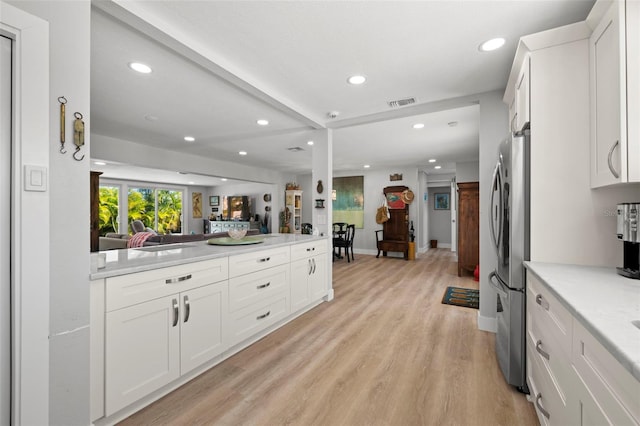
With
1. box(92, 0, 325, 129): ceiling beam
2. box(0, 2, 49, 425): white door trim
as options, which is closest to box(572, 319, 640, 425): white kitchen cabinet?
box(0, 2, 49, 425): white door trim

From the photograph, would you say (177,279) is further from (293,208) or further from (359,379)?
(293,208)

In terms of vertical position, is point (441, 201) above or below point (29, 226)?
above

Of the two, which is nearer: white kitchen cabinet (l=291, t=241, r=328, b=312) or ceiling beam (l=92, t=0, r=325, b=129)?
ceiling beam (l=92, t=0, r=325, b=129)

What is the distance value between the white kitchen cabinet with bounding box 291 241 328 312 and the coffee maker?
255 centimetres

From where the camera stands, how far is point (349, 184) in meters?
8.56

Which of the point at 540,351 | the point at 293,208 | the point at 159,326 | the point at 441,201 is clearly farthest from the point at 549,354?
the point at 441,201

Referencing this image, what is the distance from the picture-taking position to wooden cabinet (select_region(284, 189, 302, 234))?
8930 mm

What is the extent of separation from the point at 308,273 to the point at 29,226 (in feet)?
8.40

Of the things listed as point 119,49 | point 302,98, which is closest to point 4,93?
point 119,49

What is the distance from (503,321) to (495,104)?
81.6 inches

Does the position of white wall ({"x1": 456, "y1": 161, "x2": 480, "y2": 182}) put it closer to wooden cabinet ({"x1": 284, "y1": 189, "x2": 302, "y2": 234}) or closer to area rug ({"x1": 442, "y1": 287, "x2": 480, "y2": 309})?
area rug ({"x1": 442, "y1": 287, "x2": 480, "y2": 309})

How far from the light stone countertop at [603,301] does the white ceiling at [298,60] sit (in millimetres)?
1577

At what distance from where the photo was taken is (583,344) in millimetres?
975

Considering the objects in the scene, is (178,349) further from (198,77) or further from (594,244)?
(594,244)
